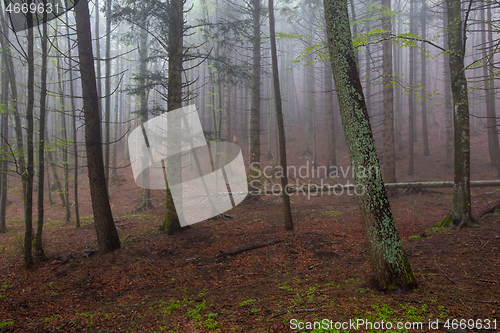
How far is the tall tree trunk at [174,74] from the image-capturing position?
863 centimetres

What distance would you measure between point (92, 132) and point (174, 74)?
121 inches

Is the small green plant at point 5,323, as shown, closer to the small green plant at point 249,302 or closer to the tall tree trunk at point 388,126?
the small green plant at point 249,302

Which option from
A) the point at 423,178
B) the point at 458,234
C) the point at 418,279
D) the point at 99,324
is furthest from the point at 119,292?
the point at 423,178

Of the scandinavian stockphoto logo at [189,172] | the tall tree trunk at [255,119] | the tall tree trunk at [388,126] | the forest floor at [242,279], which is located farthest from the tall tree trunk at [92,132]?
the tall tree trunk at [388,126]

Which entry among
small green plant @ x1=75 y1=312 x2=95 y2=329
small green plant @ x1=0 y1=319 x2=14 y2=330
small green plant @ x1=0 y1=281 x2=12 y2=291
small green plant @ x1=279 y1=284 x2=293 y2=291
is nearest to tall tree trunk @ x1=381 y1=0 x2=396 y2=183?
small green plant @ x1=279 y1=284 x2=293 y2=291

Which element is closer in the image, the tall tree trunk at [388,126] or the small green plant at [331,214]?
the small green plant at [331,214]

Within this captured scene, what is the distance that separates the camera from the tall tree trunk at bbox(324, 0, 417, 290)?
416 centimetres

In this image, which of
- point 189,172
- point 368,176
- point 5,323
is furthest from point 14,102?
point 189,172

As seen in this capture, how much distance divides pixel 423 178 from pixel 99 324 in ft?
55.9

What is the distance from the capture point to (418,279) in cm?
463

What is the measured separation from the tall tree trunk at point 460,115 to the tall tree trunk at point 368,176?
13.8 ft

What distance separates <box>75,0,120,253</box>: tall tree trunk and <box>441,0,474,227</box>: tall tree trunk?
9.12 meters
